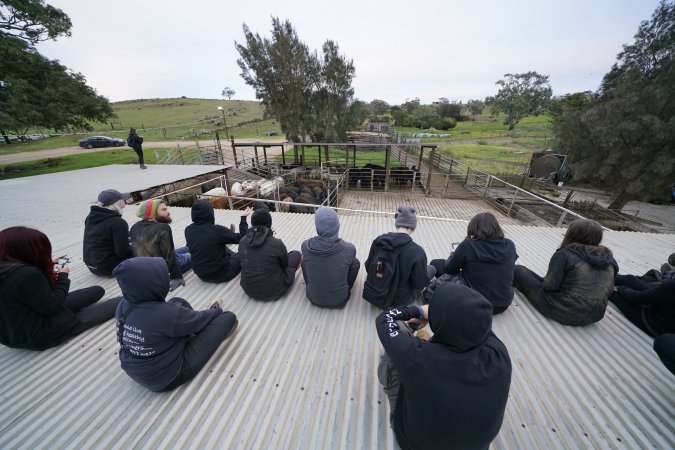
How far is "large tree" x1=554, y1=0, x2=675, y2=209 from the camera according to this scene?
11.1 meters

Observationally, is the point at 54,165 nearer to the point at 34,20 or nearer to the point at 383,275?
the point at 34,20

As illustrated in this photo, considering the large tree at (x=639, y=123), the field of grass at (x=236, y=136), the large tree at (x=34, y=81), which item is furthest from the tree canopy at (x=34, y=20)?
the large tree at (x=639, y=123)

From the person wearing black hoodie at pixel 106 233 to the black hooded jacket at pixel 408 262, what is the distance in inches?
124

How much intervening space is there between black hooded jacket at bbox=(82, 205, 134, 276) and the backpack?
10.1ft

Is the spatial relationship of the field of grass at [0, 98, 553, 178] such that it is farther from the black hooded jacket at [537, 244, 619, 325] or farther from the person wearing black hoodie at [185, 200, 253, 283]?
the black hooded jacket at [537, 244, 619, 325]

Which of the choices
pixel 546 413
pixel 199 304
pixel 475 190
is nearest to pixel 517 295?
pixel 546 413

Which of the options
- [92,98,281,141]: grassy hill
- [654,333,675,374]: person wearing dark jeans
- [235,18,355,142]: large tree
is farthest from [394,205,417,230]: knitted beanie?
[92,98,281,141]: grassy hill

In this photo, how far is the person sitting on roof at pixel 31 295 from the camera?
1.90 meters

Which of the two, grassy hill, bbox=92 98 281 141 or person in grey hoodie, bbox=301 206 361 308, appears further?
grassy hill, bbox=92 98 281 141

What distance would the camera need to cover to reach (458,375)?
3.87 ft

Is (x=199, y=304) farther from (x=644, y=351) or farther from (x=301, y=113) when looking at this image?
(x=301, y=113)

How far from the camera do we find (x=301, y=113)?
2420cm

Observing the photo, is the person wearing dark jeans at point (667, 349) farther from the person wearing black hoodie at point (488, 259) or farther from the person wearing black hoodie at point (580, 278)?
the person wearing black hoodie at point (488, 259)

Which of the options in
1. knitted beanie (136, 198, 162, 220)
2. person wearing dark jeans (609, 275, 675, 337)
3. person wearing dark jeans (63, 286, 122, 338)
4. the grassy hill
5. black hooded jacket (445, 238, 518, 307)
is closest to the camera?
person wearing dark jeans (609, 275, 675, 337)
